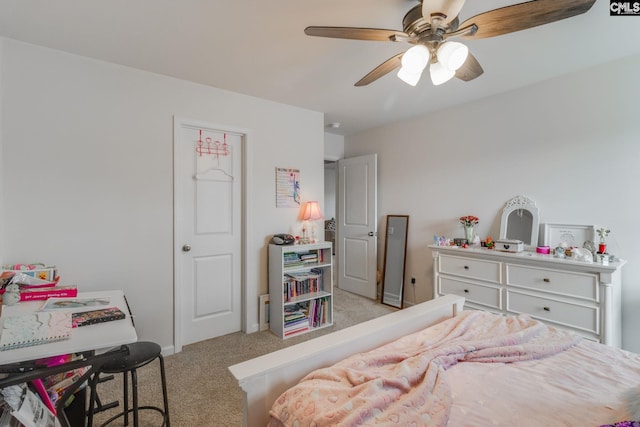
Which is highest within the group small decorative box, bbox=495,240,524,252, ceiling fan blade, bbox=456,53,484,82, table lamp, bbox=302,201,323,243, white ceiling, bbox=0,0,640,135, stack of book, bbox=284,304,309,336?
white ceiling, bbox=0,0,640,135

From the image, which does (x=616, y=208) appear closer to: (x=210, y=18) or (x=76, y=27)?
(x=210, y=18)

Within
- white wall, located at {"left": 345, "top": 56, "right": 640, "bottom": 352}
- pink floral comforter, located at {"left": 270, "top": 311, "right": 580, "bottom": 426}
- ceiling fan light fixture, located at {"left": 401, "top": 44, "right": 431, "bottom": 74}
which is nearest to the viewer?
pink floral comforter, located at {"left": 270, "top": 311, "right": 580, "bottom": 426}

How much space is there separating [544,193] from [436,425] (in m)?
2.64

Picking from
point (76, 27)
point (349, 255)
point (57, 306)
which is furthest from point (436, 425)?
point (349, 255)

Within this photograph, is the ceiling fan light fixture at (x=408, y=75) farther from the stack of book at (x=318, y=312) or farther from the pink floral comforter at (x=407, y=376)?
the stack of book at (x=318, y=312)

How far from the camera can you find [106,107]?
229 cm

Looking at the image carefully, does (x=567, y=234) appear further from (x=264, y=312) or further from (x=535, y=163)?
(x=264, y=312)

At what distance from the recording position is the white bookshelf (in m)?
2.92

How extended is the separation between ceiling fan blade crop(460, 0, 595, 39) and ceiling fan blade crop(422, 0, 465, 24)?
0.12 m

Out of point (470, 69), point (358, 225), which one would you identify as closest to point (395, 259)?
point (358, 225)

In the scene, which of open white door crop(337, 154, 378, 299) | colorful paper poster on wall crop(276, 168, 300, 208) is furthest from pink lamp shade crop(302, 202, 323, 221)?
open white door crop(337, 154, 378, 299)

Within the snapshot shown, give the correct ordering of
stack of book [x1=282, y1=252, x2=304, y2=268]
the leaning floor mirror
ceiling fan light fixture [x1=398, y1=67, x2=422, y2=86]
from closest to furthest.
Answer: ceiling fan light fixture [x1=398, y1=67, x2=422, y2=86] < stack of book [x1=282, y1=252, x2=304, y2=268] < the leaning floor mirror

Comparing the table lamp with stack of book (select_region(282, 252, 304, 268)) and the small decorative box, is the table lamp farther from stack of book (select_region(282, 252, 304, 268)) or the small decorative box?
the small decorative box

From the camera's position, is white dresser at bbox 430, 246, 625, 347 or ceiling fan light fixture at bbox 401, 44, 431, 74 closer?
ceiling fan light fixture at bbox 401, 44, 431, 74
